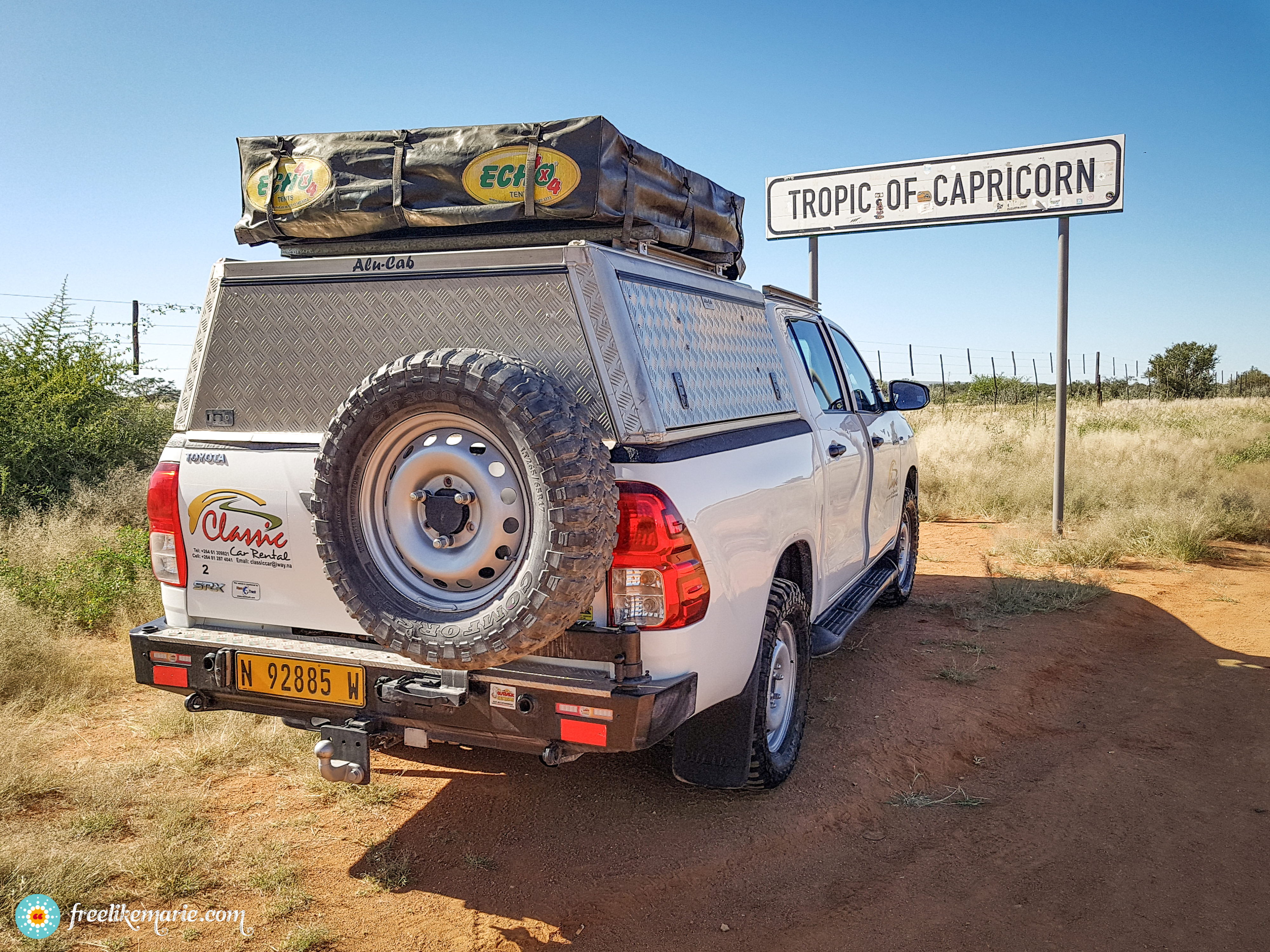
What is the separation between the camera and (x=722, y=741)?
12.1ft

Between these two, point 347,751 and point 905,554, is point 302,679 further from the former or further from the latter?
point 905,554

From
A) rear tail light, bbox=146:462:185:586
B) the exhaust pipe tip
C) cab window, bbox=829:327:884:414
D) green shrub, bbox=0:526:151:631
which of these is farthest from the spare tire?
green shrub, bbox=0:526:151:631

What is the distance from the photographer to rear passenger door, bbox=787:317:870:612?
15.9 feet

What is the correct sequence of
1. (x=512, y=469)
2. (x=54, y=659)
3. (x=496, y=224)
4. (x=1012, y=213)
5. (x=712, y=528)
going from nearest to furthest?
1. (x=512, y=469)
2. (x=712, y=528)
3. (x=496, y=224)
4. (x=54, y=659)
5. (x=1012, y=213)

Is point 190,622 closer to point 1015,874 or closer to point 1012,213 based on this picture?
point 1015,874

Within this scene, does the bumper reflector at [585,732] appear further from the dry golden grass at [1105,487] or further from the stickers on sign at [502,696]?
the dry golden grass at [1105,487]

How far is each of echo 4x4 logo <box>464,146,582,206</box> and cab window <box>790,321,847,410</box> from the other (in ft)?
6.62

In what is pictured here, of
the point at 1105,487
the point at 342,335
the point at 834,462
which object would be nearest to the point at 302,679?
the point at 342,335

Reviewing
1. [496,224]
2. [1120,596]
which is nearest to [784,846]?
[496,224]

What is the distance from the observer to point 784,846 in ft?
12.0

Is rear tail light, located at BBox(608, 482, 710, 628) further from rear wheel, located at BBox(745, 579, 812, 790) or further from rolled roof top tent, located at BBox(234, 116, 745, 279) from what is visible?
rolled roof top tent, located at BBox(234, 116, 745, 279)

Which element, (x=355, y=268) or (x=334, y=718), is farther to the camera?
(x=355, y=268)

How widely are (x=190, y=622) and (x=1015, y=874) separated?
318 centimetres

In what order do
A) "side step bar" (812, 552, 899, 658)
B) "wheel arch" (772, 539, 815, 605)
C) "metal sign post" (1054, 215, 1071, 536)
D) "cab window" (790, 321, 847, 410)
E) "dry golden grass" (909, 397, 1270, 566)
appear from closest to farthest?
"wheel arch" (772, 539, 815, 605)
"side step bar" (812, 552, 899, 658)
"cab window" (790, 321, 847, 410)
"dry golden grass" (909, 397, 1270, 566)
"metal sign post" (1054, 215, 1071, 536)
